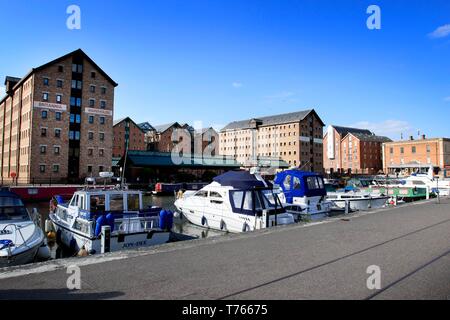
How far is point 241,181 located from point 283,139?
8610 cm

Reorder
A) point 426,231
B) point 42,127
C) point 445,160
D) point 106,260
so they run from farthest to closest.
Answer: point 445,160 → point 42,127 → point 426,231 → point 106,260

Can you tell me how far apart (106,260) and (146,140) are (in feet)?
380

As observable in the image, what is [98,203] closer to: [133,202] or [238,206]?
[133,202]

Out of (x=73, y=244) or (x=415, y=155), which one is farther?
(x=415, y=155)

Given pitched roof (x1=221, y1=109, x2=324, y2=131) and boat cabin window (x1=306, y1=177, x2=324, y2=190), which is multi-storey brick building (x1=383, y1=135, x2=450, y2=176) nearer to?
pitched roof (x1=221, y1=109, x2=324, y2=131)

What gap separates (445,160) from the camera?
253 feet

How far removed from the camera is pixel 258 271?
21.5ft

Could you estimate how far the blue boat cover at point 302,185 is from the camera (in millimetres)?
19953

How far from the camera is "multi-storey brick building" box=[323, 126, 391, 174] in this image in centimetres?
10138

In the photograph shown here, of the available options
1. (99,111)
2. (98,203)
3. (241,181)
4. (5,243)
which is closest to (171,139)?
(99,111)

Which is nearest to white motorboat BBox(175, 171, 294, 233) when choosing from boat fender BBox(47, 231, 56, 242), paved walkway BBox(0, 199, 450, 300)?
paved walkway BBox(0, 199, 450, 300)

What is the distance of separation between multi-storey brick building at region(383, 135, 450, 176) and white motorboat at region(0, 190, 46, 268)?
257 ft
